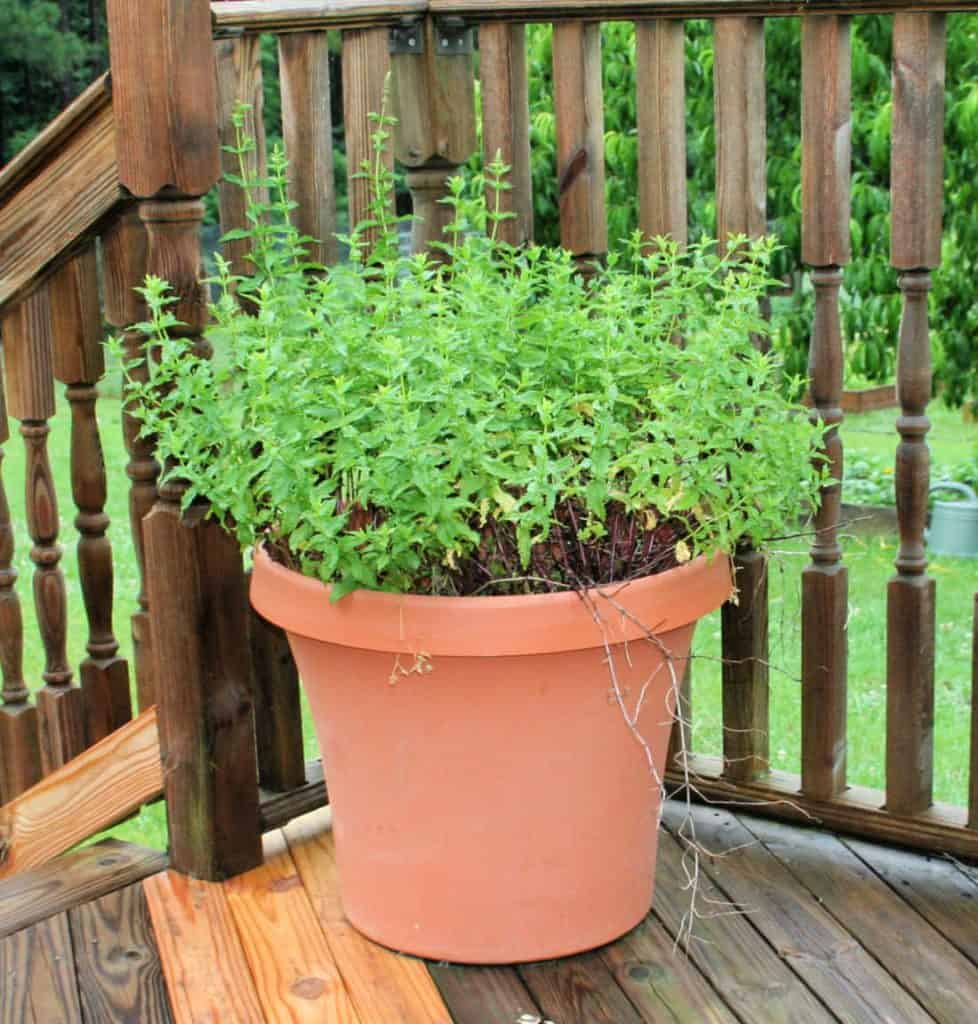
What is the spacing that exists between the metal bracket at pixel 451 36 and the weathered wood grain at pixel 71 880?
1.25 metres

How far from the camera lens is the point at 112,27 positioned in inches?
75.2

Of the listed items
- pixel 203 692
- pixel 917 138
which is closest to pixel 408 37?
pixel 917 138

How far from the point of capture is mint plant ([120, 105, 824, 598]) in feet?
5.44

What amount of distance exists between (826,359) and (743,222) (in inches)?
8.8

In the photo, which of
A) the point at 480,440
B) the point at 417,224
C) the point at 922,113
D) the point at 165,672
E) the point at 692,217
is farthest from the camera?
the point at 692,217

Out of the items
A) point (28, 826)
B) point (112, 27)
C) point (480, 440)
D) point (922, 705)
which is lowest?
point (28, 826)

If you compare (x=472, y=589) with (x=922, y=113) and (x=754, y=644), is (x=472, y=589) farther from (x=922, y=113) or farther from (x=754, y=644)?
(x=922, y=113)

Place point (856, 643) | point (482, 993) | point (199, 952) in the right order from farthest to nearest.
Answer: point (856, 643)
point (199, 952)
point (482, 993)

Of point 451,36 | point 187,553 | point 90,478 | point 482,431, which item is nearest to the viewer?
point 482,431

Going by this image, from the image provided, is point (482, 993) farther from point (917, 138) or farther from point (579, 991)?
point (917, 138)

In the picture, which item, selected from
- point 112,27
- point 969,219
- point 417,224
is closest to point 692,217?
point 969,219

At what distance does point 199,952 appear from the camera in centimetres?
191

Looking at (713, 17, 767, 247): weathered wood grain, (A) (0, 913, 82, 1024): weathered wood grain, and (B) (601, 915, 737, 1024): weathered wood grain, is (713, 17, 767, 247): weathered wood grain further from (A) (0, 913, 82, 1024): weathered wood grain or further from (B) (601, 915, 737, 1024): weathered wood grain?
(A) (0, 913, 82, 1024): weathered wood grain

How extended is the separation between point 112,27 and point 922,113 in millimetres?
1028
